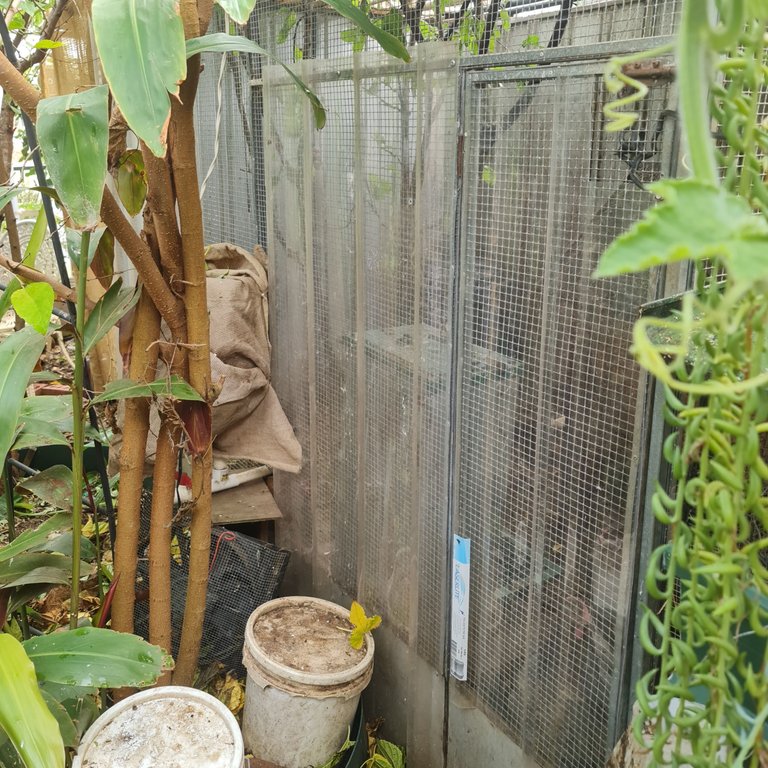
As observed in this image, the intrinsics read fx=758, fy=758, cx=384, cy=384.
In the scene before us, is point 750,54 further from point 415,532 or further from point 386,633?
point 386,633

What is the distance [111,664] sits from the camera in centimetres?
124

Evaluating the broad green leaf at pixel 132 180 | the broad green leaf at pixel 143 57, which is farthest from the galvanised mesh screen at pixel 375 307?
the broad green leaf at pixel 143 57

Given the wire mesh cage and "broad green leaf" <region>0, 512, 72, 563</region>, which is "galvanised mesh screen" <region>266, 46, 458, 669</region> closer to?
the wire mesh cage

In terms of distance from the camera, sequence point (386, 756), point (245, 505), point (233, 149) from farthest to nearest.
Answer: point (245, 505)
point (233, 149)
point (386, 756)

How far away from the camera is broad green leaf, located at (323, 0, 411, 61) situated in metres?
1.20

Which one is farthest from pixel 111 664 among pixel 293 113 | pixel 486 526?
pixel 293 113

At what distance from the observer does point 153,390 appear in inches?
54.4

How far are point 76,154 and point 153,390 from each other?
18.3 inches

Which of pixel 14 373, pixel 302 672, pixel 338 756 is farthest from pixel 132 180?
pixel 338 756

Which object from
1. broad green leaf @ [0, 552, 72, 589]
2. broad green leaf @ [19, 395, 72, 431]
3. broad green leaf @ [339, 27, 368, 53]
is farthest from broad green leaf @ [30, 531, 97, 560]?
broad green leaf @ [339, 27, 368, 53]

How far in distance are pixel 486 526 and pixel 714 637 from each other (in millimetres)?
1014

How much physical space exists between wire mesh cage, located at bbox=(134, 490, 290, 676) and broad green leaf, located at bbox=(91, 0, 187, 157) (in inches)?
51.8

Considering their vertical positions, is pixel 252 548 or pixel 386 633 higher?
pixel 252 548

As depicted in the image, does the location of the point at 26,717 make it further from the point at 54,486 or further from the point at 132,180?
the point at 132,180
